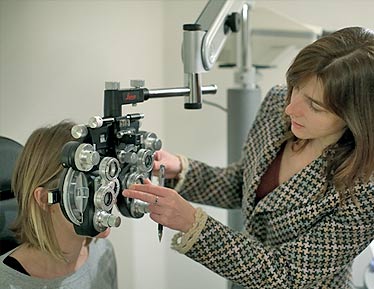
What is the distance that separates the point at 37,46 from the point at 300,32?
2.50ft

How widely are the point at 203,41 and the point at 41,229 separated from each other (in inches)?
19.3

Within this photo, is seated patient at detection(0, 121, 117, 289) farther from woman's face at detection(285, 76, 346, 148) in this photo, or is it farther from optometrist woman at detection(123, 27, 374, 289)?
woman's face at detection(285, 76, 346, 148)

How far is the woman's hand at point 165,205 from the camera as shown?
3.07 feet

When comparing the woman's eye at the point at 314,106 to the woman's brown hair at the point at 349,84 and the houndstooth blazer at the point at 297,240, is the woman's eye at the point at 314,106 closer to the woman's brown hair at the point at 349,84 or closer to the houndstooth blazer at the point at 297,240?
the woman's brown hair at the point at 349,84

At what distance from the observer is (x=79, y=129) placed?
0.85 m

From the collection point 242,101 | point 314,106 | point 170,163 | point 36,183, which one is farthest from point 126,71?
point 314,106

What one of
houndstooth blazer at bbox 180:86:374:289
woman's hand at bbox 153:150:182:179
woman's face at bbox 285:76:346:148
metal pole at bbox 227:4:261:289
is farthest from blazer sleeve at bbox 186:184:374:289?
metal pole at bbox 227:4:261:289

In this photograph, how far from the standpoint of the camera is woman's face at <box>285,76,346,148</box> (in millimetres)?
1034

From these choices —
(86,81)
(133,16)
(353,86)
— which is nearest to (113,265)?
(86,81)

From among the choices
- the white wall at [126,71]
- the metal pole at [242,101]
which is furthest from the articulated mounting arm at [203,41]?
the metal pole at [242,101]

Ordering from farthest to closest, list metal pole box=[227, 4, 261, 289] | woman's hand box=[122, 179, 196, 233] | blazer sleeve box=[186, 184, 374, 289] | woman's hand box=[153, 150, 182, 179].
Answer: metal pole box=[227, 4, 261, 289] → woman's hand box=[153, 150, 182, 179] → blazer sleeve box=[186, 184, 374, 289] → woman's hand box=[122, 179, 196, 233]

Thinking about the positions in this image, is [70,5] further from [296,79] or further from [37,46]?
[296,79]

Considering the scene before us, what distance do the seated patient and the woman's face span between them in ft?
1.34

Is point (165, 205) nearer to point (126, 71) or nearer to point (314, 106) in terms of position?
point (314, 106)
